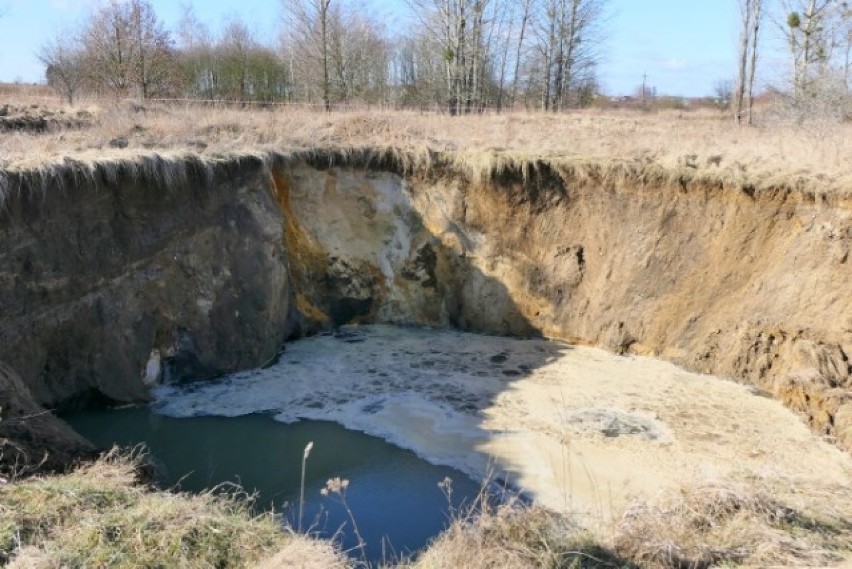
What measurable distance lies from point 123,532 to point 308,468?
3.84m

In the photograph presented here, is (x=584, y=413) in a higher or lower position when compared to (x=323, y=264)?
lower

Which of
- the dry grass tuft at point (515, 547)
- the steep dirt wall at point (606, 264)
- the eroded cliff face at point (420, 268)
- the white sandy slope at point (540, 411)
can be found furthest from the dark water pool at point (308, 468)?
the steep dirt wall at point (606, 264)

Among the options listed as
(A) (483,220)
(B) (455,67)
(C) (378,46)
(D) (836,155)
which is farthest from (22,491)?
(C) (378,46)

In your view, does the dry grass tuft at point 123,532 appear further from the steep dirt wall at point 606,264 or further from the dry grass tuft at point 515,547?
the steep dirt wall at point 606,264

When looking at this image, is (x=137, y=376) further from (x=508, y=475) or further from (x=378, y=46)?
(x=378, y=46)

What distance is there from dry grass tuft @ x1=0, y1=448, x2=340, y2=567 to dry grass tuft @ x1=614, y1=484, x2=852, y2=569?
189 cm

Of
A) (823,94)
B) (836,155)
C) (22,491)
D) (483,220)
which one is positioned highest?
(823,94)

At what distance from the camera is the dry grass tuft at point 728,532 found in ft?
13.9

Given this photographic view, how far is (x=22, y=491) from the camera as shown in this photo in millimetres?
4867

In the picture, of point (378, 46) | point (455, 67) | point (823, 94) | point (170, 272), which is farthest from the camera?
point (378, 46)

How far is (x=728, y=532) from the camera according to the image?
452 cm

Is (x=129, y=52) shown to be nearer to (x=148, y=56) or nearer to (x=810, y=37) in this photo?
(x=148, y=56)

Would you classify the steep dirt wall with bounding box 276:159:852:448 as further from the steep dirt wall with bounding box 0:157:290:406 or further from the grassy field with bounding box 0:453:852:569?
the grassy field with bounding box 0:453:852:569

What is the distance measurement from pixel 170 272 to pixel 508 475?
566 cm
